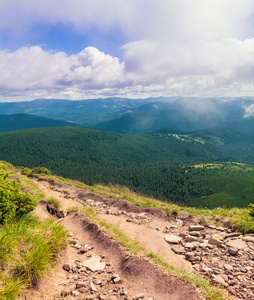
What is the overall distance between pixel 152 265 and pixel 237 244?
563cm

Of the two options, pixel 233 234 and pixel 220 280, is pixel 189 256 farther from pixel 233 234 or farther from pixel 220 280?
pixel 233 234

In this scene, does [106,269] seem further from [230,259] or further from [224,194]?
[224,194]

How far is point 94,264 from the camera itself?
19.7 feet

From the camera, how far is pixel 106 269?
5.77 meters

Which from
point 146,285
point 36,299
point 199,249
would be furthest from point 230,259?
point 36,299

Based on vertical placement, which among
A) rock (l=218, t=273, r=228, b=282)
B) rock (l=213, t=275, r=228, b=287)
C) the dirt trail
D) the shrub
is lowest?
rock (l=218, t=273, r=228, b=282)

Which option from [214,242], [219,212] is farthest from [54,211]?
[219,212]

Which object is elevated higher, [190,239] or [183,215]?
[190,239]

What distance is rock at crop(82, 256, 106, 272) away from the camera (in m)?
5.77

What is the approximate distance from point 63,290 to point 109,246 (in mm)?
2551

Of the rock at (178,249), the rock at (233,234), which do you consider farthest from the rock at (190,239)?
the rock at (233,234)

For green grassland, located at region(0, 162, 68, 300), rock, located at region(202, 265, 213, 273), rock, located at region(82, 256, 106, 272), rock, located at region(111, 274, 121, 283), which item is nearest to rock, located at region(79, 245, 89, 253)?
rock, located at region(82, 256, 106, 272)

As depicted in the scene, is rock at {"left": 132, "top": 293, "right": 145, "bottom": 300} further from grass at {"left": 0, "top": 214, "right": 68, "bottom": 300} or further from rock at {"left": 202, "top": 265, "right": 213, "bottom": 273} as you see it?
rock at {"left": 202, "top": 265, "right": 213, "bottom": 273}

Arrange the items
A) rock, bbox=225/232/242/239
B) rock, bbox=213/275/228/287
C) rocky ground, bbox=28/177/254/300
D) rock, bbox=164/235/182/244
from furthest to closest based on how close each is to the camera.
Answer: rock, bbox=225/232/242/239
rock, bbox=164/235/182/244
rock, bbox=213/275/228/287
rocky ground, bbox=28/177/254/300
